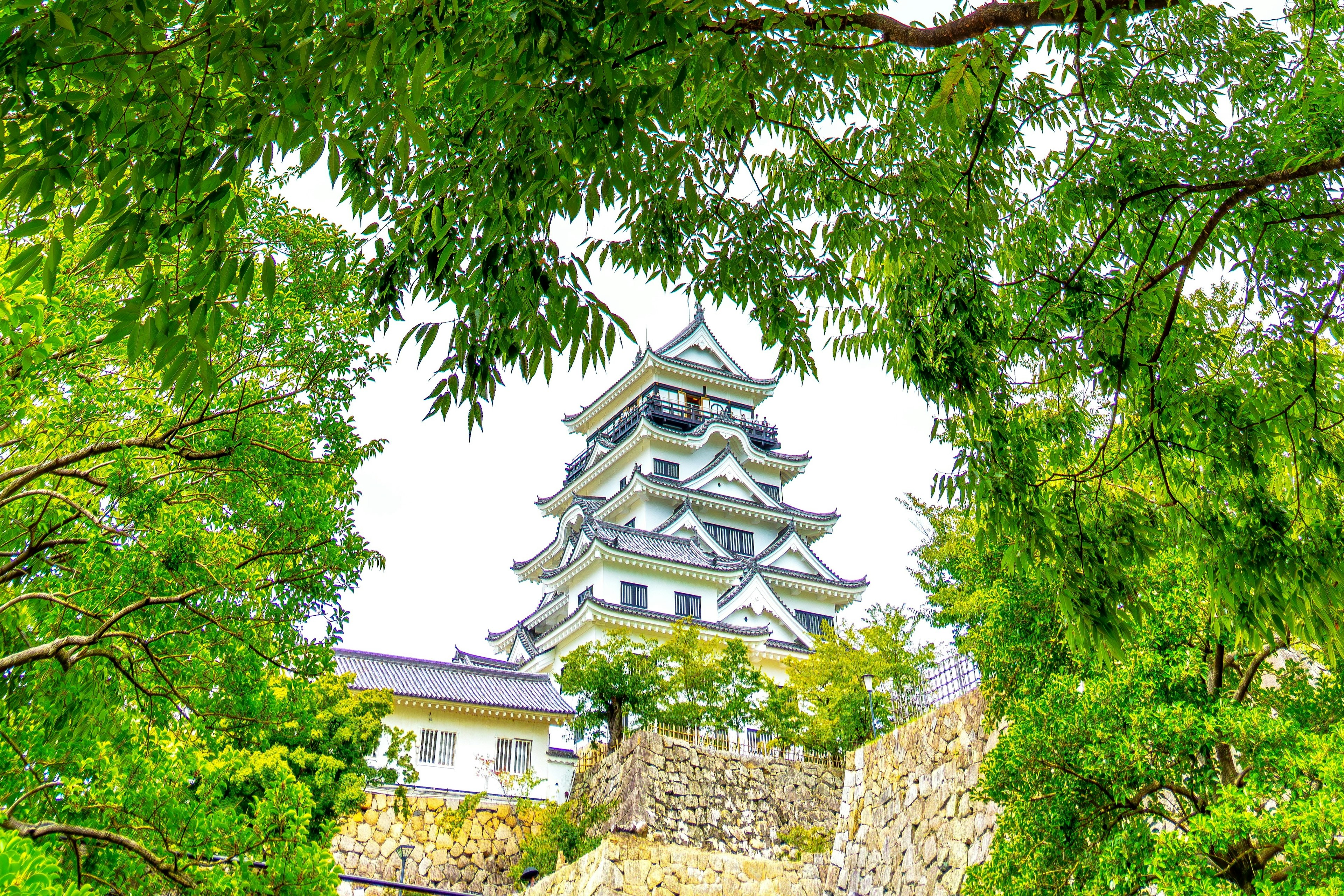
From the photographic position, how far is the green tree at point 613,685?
17.2m

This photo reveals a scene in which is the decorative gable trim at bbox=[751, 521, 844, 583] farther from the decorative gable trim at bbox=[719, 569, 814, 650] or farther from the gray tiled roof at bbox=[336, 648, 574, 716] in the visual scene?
the gray tiled roof at bbox=[336, 648, 574, 716]

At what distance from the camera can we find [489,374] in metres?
A: 3.54

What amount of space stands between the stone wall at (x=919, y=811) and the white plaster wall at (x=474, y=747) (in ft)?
26.0

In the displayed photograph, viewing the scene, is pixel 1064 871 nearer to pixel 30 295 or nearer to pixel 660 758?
pixel 30 295

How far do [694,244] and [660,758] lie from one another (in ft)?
43.4

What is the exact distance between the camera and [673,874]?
12805 mm

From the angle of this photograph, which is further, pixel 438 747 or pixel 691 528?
pixel 691 528

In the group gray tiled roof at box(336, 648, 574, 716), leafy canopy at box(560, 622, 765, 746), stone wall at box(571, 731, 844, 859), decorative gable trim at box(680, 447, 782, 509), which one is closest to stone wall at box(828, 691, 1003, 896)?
stone wall at box(571, 731, 844, 859)

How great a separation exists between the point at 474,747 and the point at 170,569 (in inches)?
618

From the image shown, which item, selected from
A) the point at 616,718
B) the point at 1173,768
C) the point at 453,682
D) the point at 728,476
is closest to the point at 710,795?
the point at 616,718

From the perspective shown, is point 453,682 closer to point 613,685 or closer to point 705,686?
point 613,685

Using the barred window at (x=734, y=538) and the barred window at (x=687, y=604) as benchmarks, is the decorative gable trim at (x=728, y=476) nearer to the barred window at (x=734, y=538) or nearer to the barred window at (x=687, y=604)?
the barred window at (x=734, y=538)

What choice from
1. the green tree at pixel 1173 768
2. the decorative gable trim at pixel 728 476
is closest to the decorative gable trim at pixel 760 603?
the decorative gable trim at pixel 728 476

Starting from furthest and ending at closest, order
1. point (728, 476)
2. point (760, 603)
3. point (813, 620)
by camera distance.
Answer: point (728, 476), point (813, 620), point (760, 603)
